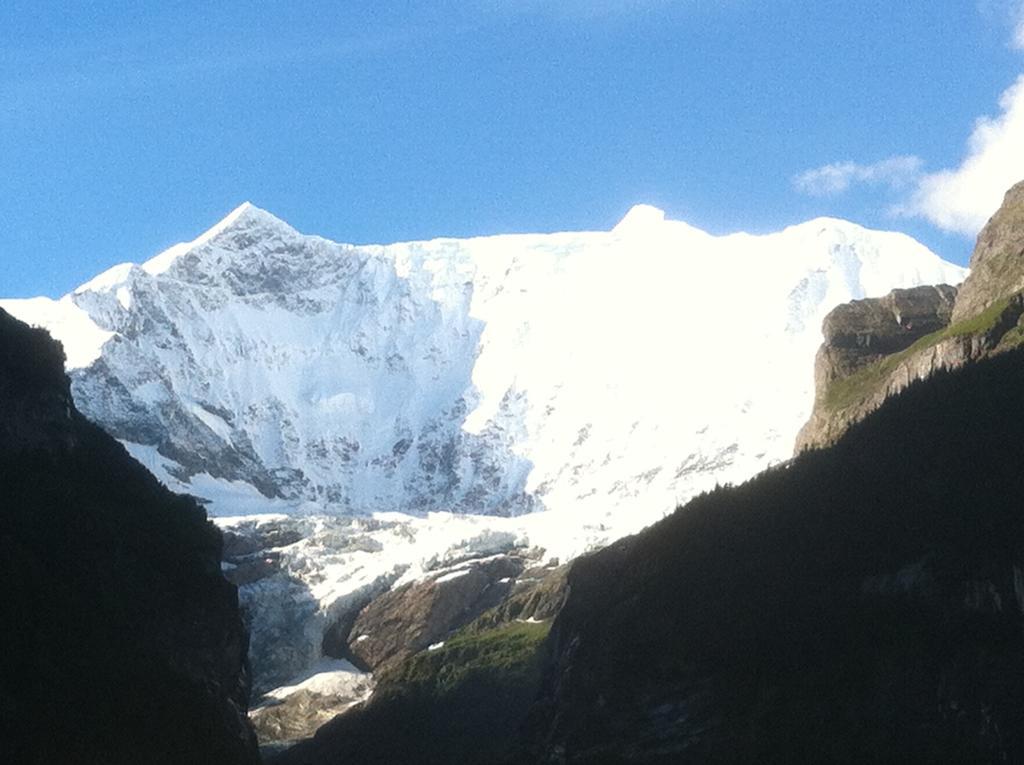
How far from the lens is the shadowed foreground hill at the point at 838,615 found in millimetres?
135125

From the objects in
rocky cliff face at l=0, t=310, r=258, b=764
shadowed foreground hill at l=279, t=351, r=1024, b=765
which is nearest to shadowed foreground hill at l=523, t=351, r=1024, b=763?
shadowed foreground hill at l=279, t=351, r=1024, b=765

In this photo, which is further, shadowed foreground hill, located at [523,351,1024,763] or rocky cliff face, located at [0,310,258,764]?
shadowed foreground hill, located at [523,351,1024,763]

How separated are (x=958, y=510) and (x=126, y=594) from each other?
6850 cm

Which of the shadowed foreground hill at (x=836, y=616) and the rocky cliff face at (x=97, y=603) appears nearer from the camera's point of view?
the rocky cliff face at (x=97, y=603)

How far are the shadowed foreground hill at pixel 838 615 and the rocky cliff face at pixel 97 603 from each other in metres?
34.6

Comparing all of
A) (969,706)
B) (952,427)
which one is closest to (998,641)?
(969,706)

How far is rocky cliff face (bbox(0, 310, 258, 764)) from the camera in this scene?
127 m

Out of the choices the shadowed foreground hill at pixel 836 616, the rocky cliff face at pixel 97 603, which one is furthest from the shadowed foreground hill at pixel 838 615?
the rocky cliff face at pixel 97 603

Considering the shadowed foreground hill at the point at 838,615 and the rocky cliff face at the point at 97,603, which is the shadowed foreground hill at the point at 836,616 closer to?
the shadowed foreground hill at the point at 838,615

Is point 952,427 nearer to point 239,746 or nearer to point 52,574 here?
point 239,746

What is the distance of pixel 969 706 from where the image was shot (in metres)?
132

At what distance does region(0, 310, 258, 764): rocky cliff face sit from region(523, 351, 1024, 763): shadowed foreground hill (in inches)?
1361

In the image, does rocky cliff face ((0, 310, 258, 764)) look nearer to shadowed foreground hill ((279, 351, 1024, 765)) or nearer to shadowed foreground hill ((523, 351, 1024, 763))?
shadowed foreground hill ((279, 351, 1024, 765))

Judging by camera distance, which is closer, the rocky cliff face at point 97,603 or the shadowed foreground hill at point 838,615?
the rocky cliff face at point 97,603
